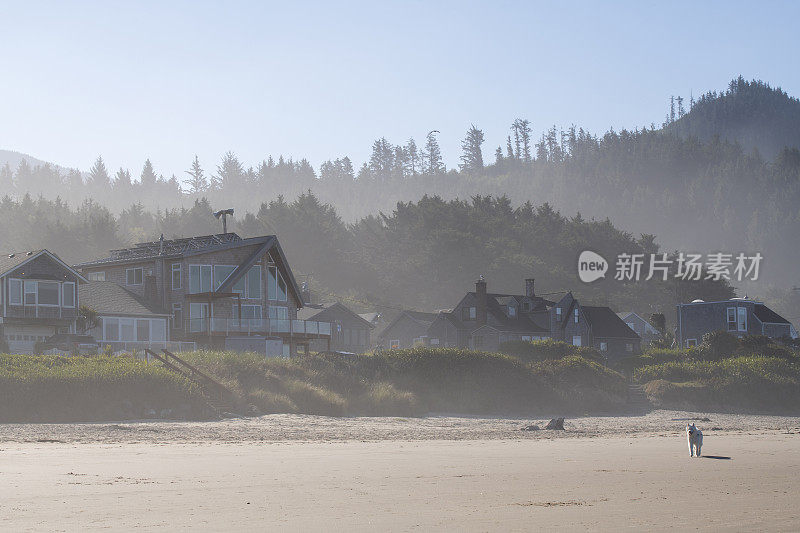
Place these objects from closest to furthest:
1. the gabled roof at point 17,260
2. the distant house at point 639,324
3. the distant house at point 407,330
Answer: the gabled roof at point 17,260 < the distant house at point 407,330 < the distant house at point 639,324

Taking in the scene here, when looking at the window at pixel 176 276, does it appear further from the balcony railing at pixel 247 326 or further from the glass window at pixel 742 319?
the glass window at pixel 742 319

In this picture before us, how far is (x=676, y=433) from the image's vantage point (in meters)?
32.1

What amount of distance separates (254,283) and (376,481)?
40.3 m

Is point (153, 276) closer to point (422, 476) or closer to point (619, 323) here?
point (422, 476)

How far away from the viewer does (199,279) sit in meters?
54.7

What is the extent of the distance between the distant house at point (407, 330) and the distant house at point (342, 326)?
198 centimetres

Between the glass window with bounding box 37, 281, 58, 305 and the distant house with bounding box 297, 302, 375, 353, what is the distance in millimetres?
31828

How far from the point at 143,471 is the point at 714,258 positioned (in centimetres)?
13928

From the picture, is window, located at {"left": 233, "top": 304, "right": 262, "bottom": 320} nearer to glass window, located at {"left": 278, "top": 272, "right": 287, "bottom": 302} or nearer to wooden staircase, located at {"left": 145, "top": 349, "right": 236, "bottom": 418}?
glass window, located at {"left": 278, "top": 272, "right": 287, "bottom": 302}

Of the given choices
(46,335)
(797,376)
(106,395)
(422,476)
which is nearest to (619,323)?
(797,376)

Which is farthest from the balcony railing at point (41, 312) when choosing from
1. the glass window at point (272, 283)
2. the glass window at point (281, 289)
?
the glass window at point (281, 289)

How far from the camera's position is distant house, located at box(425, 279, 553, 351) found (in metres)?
76.6

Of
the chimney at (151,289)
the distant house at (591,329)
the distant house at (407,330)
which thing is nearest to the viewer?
the chimney at (151,289)

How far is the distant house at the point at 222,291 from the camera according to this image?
175ft
